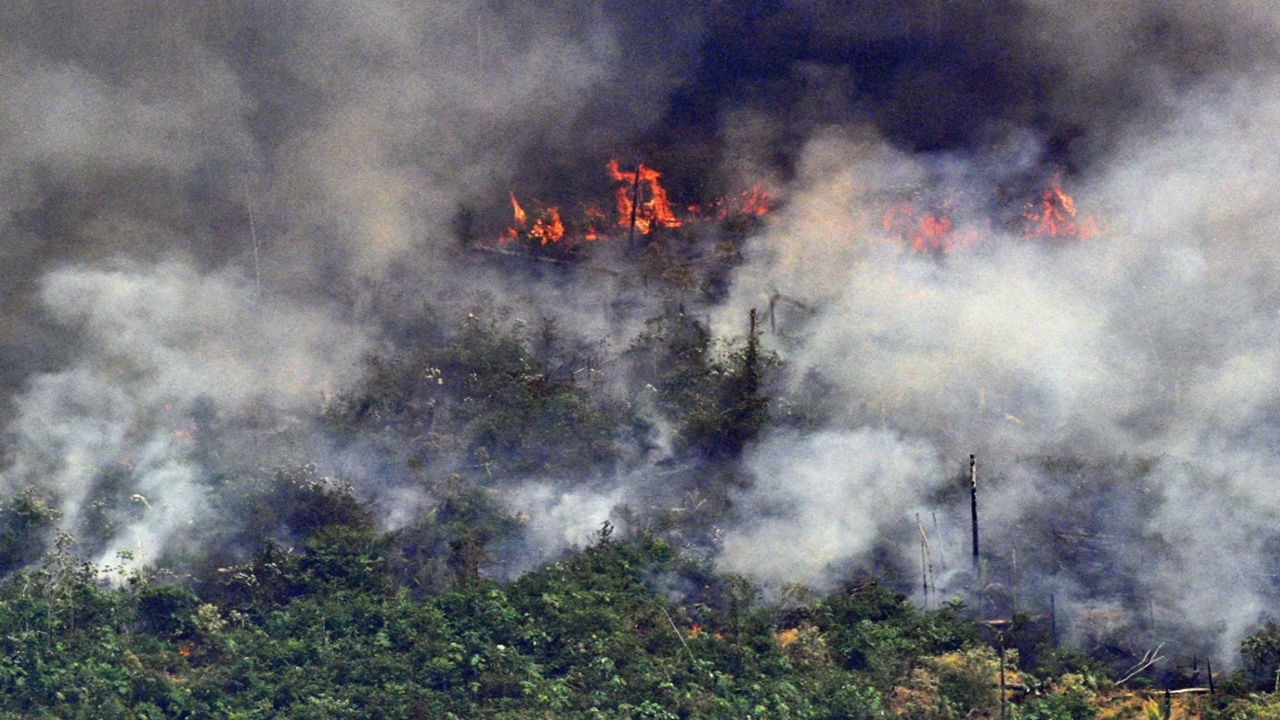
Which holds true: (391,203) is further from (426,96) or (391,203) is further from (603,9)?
(603,9)

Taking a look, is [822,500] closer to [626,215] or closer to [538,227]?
[626,215]

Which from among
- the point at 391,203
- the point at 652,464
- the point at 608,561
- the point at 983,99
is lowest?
the point at 608,561

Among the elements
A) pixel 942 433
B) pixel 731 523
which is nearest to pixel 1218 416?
pixel 942 433

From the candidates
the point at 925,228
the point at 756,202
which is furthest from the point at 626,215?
the point at 925,228

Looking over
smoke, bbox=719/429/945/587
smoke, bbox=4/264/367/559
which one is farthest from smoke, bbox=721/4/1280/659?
smoke, bbox=4/264/367/559

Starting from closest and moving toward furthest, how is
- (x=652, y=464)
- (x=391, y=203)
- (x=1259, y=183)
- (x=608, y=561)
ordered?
(x=608, y=561) < (x=652, y=464) < (x=1259, y=183) < (x=391, y=203)

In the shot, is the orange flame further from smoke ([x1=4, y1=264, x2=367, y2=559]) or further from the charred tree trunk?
smoke ([x1=4, y1=264, x2=367, y2=559])

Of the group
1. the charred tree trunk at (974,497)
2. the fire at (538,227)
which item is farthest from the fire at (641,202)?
the charred tree trunk at (974,497)

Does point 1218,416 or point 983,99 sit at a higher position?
point 983,99
